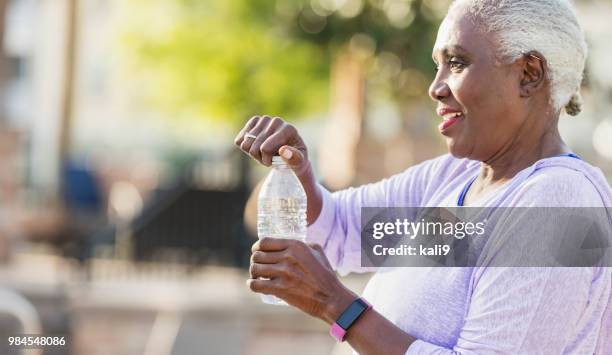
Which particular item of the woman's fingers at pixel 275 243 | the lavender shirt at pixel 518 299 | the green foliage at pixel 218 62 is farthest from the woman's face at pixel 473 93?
the green foliage at pixel 218 62

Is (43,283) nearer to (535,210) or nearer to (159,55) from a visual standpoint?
(535,210)

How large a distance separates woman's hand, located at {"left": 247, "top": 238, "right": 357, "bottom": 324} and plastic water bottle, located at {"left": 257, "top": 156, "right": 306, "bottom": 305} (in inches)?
15.5

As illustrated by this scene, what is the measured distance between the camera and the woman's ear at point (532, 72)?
2068mm

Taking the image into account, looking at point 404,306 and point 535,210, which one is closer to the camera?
point 535,210

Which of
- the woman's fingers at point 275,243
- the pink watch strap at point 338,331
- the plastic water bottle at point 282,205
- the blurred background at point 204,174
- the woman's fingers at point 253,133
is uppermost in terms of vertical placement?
the woman's fingers at point 253,133

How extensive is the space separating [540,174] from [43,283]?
27.2ft

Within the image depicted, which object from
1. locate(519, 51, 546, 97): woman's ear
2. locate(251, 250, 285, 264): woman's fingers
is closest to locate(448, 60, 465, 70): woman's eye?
locate(519, 51, 546, 97): woman's ear

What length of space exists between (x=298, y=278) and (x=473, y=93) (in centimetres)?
49

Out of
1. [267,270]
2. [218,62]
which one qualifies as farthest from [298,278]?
[218,62]

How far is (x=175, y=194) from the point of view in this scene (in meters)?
10.3

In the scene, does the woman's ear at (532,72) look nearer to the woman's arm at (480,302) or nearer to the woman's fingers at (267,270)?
the woman's arm at (480,302)

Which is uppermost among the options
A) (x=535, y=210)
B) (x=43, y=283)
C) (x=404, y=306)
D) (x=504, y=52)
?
(x=504, y=52)

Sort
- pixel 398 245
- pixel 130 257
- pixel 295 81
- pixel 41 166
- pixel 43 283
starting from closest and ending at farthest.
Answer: pixel 398 245, pixel 43 283, pixel 130 257, pixel 295 81, pixel 41 166

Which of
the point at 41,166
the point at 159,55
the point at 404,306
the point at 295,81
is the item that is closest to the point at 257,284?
the point at 404,306
